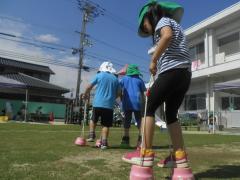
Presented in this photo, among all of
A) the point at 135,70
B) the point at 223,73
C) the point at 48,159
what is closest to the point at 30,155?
the point at 48,159

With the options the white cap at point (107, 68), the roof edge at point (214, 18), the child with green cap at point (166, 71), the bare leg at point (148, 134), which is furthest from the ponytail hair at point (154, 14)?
the roof edge at point (214, 18)

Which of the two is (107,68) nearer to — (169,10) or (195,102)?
(169,10)

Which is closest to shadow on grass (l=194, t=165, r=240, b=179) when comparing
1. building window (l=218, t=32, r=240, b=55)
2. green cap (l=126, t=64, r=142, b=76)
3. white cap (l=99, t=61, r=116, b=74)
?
green cap (l=126, t=64, r=142, b=76)

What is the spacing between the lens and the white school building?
24781mm

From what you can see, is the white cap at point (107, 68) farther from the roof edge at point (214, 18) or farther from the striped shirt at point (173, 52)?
the roof edge at point (214, 18)

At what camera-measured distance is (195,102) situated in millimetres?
30094

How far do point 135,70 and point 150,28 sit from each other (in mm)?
3168

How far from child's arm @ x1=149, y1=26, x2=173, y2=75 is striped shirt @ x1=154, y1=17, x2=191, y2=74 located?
0.29 feet

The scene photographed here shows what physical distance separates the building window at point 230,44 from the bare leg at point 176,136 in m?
23.8

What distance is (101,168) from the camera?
389 cm

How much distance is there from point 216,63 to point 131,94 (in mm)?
22280

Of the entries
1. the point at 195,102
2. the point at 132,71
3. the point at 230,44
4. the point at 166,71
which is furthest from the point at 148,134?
the point at 195,102

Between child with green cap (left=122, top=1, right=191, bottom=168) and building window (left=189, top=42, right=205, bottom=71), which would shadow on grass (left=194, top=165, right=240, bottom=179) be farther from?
building window (left=189, top=42, right=205, bottom=71)

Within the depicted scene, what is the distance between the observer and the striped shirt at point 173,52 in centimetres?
353
